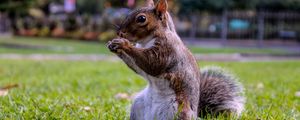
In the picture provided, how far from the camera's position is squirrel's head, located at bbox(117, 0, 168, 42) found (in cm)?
208

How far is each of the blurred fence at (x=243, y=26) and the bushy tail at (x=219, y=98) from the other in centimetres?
1635

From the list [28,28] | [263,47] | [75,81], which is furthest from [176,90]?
[28,28]

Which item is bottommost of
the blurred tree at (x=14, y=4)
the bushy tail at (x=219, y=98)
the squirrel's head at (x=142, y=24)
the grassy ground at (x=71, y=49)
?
the grassy ground at (x=71, y=49)

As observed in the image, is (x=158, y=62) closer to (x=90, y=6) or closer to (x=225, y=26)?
(x=225, y=26)

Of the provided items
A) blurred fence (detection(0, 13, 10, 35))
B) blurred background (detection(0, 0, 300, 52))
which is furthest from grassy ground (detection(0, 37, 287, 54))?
blurred fence (detection(0, 13, 10, 35))

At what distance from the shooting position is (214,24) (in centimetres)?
2030

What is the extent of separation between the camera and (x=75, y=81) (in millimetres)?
5625

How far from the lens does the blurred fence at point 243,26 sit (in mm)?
18562

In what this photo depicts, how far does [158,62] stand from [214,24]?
60.7 ft

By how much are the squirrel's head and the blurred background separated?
11.9 m

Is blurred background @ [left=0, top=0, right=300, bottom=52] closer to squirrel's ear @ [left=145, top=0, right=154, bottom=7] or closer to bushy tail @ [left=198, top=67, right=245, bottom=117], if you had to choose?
bushy tail @ [left=198, top=67, right=245, bottom=117]

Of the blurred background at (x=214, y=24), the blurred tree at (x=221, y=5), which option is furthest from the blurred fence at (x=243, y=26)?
the blurred tree at (x=221, y=5)

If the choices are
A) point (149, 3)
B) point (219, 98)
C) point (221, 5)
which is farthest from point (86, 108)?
point (221, 5)

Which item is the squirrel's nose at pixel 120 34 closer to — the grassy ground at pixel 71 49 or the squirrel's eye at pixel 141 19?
the squirrel's eye at pixel 141 19
